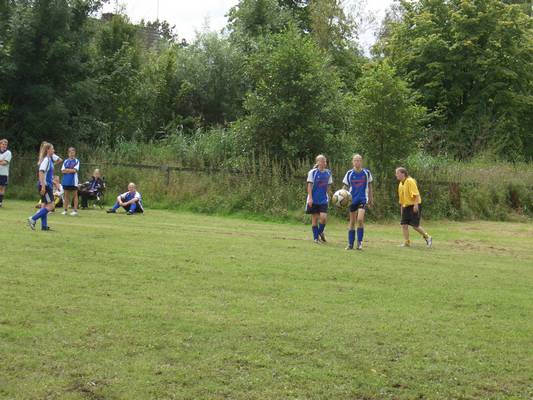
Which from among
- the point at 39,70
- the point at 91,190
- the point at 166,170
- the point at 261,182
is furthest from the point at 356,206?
the point at 39,70

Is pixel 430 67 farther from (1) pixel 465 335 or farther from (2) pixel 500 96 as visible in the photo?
(1) pixel 465 335

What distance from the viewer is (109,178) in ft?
91.3

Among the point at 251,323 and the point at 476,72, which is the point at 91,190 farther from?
the point at 476,72

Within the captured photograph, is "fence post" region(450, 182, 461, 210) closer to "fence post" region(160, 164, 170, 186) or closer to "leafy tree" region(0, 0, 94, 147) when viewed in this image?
"fence post" region(160, 164, 170, 186)

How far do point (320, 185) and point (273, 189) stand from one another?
8.46 m

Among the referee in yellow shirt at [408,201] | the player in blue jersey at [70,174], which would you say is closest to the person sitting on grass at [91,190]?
the player in blue jersey at [70,174]

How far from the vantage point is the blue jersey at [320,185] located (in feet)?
50.9

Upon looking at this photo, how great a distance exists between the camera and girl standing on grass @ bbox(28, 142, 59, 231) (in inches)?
574

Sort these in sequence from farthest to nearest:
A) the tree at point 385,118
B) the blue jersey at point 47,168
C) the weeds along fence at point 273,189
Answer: the tree at point 385,118 → the weeds along fence at point 273,189 → the blue jersey at point 47,168

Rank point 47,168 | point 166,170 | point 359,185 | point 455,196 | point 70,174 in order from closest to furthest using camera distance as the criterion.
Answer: point 359,185
point 47,168
point 70,174
point 455,196
point 166,170

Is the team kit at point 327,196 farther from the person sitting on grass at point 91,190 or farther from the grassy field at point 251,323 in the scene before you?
the person sitting on grass at point 91,190

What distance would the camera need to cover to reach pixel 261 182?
2456 cm

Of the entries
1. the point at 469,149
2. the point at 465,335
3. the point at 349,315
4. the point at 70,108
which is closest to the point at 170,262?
the point at 349,315

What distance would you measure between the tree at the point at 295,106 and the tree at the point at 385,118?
4.84ft
